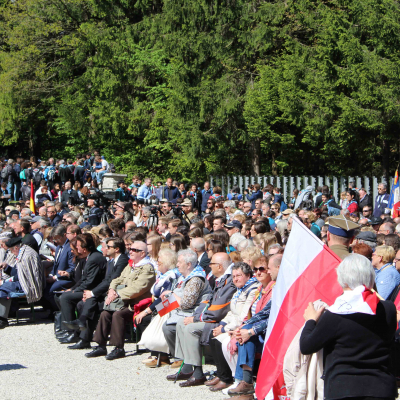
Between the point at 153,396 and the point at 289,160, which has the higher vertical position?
the point at 289,160

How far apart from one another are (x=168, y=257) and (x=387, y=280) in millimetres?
2864

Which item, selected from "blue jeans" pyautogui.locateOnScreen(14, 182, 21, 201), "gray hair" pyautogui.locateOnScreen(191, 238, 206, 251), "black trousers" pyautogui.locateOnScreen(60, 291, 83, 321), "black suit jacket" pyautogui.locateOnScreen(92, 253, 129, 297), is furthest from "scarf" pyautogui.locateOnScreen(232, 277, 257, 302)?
"blue jeans" pyautogui.locateOnScreen(14, 182, 21, 201)

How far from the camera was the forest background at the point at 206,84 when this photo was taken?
21469 mm

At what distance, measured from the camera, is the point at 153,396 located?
21.6 ft

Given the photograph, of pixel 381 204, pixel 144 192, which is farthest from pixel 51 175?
pixel 381 204

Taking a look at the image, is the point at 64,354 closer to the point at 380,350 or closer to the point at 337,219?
the point at 337,219

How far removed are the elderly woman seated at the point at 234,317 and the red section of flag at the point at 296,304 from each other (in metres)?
1.74

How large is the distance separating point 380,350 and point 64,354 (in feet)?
19.3

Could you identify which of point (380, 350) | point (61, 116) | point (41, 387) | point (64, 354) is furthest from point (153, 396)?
point (61, 116)

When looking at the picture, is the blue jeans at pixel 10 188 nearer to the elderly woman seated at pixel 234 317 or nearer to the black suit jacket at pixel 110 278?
the black suit jacket at pixel 110 278

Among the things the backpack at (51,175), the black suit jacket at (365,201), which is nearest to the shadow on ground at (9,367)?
the black suit jacket at (365,201)

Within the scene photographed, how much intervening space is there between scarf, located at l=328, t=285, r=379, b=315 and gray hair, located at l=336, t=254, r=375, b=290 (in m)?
0.04

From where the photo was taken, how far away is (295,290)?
4516 mm

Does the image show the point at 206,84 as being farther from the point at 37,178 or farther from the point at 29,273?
the point at 29,273
